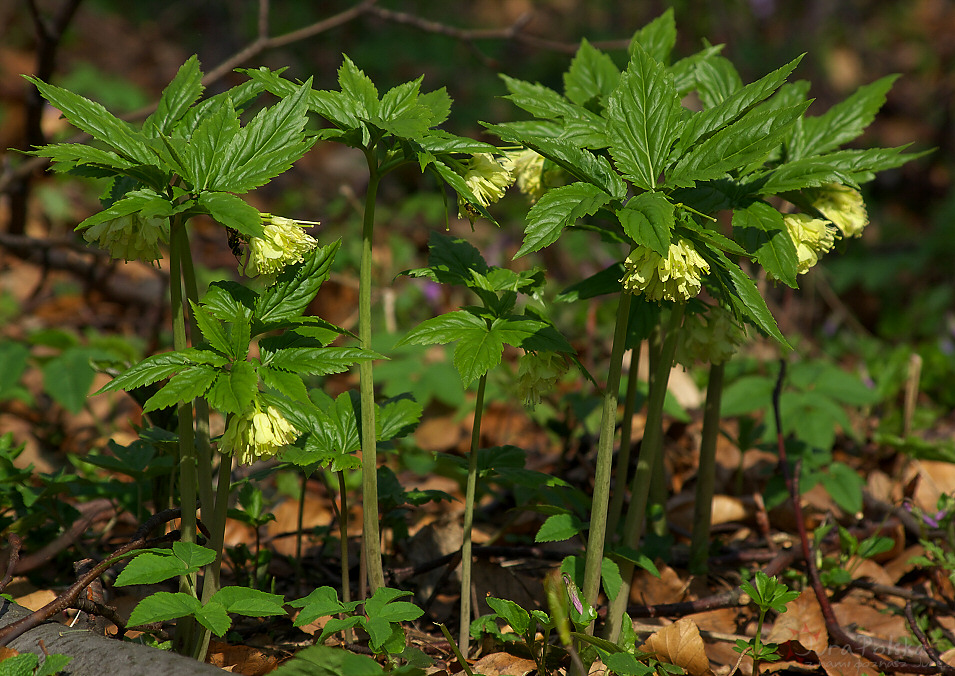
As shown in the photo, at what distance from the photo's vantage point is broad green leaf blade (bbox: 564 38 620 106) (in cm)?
179

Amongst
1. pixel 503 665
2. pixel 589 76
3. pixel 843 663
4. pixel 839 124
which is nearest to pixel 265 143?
pixel 589 76

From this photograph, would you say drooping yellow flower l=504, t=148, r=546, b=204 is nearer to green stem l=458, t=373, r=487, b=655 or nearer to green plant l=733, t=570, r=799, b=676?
green stem l=458, t=373, r=487, b=655

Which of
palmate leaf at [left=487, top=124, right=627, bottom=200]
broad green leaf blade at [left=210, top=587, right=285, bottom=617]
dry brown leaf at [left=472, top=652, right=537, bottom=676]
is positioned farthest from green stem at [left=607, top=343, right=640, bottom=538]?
broad green leaf blade at [left=210, top=587, right=285, bottom=617]

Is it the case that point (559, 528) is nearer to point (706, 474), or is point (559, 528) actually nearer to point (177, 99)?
point (706, 474)

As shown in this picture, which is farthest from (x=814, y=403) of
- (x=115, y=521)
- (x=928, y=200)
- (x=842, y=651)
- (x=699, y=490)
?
(x=928, y=200)

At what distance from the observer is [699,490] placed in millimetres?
2104

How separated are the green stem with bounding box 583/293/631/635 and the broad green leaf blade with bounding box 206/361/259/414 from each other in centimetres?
65

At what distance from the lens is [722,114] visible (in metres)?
1.46

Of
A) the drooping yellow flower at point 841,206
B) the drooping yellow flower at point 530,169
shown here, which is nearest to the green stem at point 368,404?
the drooping yellow flower at point 530,169

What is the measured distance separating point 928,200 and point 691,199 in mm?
6166

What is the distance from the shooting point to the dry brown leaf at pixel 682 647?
1706mm

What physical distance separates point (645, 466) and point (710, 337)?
332 millimetres

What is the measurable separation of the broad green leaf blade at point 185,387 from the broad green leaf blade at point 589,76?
104 cm

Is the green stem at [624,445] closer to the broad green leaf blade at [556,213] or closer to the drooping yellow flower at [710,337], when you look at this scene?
the drooping yellow flower at [710,337]
